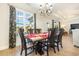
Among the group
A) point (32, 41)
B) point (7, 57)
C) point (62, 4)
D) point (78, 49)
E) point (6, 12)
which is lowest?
point (7, 57)

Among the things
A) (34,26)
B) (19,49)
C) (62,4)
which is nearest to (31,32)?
(34,26)

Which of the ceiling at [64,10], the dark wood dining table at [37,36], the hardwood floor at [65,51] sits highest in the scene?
the ceiling at [64,10]

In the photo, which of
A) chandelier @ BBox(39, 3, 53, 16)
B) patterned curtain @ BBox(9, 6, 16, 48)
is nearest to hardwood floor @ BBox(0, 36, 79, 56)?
patterned curtain @ BBox(9, 6, 16, 48)

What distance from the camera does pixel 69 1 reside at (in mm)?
2254

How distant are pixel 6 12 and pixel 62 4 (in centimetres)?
102

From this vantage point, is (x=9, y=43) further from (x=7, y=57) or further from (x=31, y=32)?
(x=31, y=32)

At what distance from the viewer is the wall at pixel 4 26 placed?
7.27 ft

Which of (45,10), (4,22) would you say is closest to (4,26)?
(4,22)

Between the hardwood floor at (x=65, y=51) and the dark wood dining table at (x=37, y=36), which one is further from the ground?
the dark wood dining table at (x=37, y=36)

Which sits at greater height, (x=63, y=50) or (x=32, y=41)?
(x=32, y=41)

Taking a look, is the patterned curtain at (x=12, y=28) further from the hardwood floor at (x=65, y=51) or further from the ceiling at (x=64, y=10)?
the ceiling at (x=64, y=10)

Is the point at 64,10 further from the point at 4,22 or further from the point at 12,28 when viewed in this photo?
the point at 4,22

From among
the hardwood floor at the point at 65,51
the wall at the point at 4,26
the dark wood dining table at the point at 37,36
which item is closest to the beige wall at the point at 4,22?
the wall at the point at 4,26

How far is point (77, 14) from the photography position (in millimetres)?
2248
